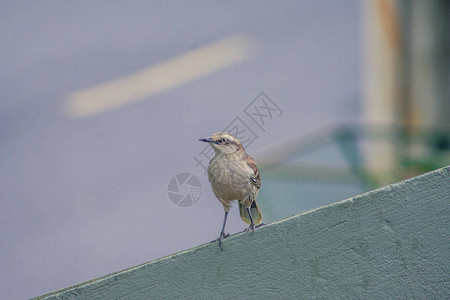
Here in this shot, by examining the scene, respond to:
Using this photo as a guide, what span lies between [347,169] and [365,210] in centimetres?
353

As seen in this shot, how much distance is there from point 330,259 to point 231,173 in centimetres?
158

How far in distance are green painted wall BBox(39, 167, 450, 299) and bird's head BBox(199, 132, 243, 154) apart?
1533 mm

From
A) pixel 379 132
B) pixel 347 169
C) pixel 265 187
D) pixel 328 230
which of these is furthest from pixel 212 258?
pixel 379 132

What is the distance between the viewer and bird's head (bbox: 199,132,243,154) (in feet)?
13.7

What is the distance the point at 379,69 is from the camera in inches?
311

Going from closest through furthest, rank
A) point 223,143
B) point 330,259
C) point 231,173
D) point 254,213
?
point 330,259 < point 231,173 < point 223,143 < point 254,213

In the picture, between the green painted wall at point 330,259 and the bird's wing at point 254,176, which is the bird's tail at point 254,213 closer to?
the bird's wing at point 254,176

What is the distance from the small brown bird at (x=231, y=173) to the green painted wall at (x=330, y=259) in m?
1.39

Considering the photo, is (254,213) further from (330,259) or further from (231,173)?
(330,259)

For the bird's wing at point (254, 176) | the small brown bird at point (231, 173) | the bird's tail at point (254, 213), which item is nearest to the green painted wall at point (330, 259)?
the small brown bird at point (231, 173)

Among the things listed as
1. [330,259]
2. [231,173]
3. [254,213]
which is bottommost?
[254,213]

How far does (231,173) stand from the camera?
4.10 meters

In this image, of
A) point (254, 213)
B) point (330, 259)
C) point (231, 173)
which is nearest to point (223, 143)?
point (231, 173)

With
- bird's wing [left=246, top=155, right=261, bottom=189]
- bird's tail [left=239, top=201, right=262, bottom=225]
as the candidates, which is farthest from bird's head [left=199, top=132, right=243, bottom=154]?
bird's tail [left=239, top=201, right=262, bottom=225]
